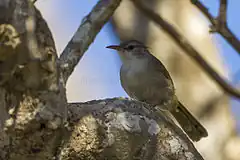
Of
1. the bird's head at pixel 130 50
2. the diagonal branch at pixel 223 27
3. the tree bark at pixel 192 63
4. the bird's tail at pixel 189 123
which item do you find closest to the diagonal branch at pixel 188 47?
the bird's tail at pixel 189 123

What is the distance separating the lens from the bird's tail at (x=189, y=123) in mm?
4496

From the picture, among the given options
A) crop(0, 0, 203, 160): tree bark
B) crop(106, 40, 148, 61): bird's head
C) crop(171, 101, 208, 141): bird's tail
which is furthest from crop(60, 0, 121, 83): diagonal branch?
crop(106, 40, 148, 61): bird's head

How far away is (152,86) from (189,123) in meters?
0.41

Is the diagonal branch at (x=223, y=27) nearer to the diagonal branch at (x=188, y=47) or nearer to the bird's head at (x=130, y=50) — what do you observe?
the diagonal branch at (x=188, y=47)

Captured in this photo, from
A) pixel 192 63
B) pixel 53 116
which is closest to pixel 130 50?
pixel 192 63

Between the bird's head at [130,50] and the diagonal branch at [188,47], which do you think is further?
the bird's head at [130,50]

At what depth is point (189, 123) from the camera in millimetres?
4773

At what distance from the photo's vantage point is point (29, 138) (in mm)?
2299

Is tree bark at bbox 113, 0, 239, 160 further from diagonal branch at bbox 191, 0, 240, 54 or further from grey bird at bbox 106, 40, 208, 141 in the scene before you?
diagonal branch at bbox 191, 0, 240, 54

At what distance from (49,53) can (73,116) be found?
0.57m

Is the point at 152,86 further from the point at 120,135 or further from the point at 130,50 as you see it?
the point at 120,135

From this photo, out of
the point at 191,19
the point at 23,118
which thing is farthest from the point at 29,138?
the point at 191,19

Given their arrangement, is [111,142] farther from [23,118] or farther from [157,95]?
[157,95]

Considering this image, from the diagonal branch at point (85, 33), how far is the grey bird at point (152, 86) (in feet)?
4.00
